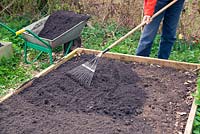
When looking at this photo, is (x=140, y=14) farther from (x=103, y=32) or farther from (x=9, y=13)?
(x=9, y=13)

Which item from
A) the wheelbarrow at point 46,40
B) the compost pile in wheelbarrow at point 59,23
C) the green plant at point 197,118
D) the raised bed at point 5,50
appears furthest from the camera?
the compost pile in wheelbarrow at point 59,23

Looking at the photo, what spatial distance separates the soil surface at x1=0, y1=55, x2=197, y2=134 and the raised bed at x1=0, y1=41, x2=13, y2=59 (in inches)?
64.8

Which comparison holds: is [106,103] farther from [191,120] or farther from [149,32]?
[149,32]

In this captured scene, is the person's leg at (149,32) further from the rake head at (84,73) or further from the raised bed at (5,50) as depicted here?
the raised bed at (5,50)

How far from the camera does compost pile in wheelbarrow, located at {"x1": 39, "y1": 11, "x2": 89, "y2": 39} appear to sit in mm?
5715

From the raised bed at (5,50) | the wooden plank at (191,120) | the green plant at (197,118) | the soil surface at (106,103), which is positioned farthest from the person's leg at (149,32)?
the raised bed at (5,50)

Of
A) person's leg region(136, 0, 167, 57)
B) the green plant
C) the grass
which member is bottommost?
the grass

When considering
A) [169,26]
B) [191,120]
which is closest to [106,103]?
[191,120]

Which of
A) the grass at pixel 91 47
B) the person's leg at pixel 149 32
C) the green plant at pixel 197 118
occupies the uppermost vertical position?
the person's leg at pixel 149 32

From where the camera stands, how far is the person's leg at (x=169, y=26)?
188 inches

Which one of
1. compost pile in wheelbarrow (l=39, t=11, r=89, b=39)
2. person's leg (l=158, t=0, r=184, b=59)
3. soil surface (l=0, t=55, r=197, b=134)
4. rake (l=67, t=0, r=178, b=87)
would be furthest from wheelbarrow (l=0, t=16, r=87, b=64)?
person's leg (l=158, t=0, r=184, b=59)

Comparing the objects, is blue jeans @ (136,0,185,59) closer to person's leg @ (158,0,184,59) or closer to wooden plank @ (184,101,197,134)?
person's leg @ (158,0,184,59)

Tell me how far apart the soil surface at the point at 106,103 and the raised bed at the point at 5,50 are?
165 cm

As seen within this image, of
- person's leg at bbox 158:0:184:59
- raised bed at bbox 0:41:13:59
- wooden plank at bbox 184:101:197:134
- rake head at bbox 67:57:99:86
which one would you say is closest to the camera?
wooden plank at bbox 184:101:197:134
